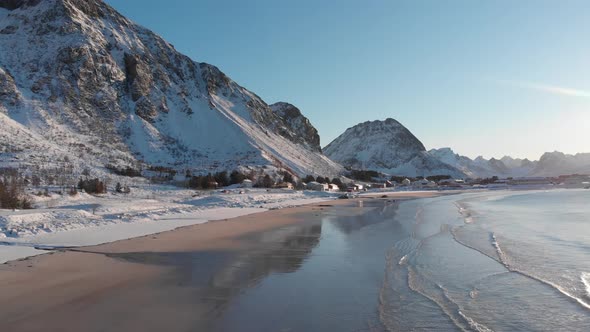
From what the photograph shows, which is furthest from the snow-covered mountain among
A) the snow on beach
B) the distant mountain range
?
the snow on beach

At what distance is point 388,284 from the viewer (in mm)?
12109

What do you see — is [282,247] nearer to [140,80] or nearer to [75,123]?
[75,123]

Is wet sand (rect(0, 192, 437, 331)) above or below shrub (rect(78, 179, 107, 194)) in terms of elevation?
below

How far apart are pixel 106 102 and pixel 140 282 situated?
9370 cm

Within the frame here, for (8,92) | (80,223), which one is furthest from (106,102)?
(80,223)

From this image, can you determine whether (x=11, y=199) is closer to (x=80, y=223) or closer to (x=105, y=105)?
(x=80, y=223)

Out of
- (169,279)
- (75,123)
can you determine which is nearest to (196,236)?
(169,279)

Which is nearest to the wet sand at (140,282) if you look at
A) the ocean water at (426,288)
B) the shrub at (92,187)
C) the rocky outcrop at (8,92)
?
the ocean water at (426,288)

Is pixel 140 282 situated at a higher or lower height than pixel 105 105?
lower

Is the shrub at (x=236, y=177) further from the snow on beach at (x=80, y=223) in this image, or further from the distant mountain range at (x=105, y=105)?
the snow on beach at (x=80, y=223)

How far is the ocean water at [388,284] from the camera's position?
8922 millimetres

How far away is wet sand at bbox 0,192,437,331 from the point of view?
8.74m

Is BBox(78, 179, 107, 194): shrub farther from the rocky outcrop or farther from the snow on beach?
the rocky outcrop

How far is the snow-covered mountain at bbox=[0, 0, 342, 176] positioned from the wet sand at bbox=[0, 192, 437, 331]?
50383 mm
